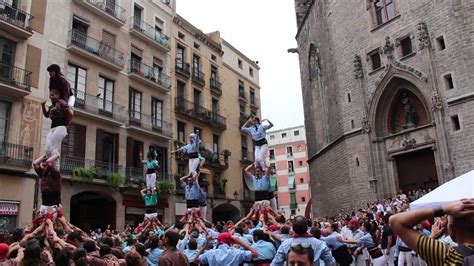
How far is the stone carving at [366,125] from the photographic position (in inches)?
1026

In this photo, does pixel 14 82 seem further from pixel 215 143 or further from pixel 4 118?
pixel 215 143

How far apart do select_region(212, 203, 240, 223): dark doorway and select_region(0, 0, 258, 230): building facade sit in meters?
5.14

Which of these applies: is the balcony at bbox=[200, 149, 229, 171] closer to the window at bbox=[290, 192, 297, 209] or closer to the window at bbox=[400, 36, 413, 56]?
the window at bbox=[400, 36, 413, 56]

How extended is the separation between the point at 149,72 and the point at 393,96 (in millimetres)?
16880

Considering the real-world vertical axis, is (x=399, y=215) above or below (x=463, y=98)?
below

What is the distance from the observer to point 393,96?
1008 inches

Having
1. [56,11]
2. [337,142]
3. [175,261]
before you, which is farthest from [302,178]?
[175,261]

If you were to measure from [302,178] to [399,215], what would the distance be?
223 ft

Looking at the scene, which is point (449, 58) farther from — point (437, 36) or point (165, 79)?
point (165, 79)

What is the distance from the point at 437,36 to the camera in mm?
22875

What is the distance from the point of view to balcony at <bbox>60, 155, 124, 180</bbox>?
2186 centimetres

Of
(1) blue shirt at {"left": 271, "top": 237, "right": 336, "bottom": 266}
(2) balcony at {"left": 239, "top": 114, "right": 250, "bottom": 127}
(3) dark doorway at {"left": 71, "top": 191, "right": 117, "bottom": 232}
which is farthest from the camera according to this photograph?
(2) balcony at {"left": 239, "top": 114, "right": 250, "bottom": 127}

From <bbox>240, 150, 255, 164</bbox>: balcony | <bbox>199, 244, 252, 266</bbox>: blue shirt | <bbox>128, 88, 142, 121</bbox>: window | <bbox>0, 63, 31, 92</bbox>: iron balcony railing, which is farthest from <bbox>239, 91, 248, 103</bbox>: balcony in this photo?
<bbox>199, 244, 252, 266</bbox>: blue shirt

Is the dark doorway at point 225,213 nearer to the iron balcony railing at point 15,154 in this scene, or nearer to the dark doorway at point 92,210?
the dark doorway at point 92,210
